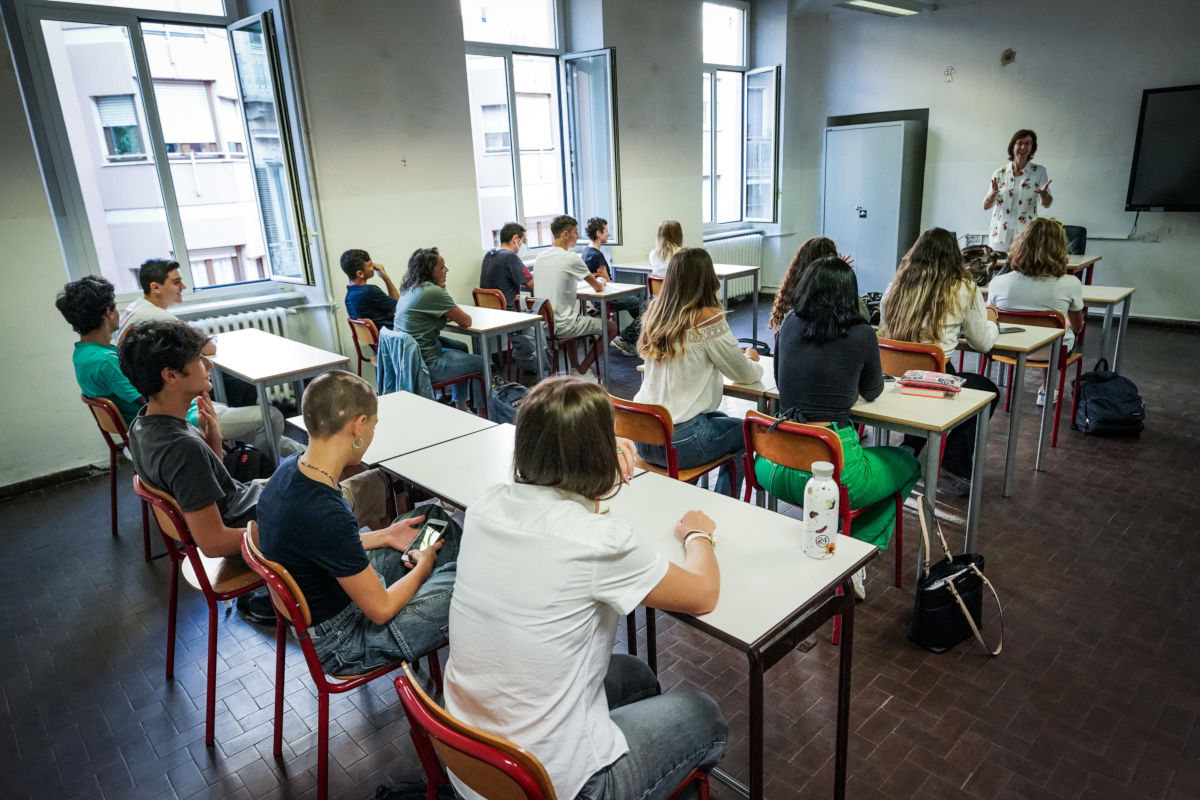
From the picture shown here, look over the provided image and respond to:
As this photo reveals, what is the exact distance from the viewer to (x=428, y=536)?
2023 mm

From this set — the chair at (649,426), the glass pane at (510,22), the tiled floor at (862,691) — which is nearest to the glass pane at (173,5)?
the glass pane at (510,22)

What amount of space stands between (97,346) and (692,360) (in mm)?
2663

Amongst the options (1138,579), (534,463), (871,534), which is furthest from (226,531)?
(1138,579)

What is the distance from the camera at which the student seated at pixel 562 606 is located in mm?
1240

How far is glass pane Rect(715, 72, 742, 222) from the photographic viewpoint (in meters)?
8.67

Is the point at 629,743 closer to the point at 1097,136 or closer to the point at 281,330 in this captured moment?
the point at 281,330

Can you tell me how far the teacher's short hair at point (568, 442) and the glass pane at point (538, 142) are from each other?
228 inches

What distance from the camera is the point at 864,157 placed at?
8.03 meters

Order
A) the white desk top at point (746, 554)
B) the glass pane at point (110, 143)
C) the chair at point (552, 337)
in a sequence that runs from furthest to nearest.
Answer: the chair at point (552, 337)
the glass pane at point (110, 143)
the white desk top at point (746, 554)

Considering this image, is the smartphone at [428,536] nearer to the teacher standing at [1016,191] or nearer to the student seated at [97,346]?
the student seated at [97,346]

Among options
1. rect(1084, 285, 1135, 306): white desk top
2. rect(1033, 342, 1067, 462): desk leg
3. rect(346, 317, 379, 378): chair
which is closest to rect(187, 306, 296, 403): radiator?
rect(346, 317, 379, 378): chair

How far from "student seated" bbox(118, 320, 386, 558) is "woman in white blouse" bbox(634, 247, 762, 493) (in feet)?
4.92

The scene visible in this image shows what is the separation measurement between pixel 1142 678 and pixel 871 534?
88 cm

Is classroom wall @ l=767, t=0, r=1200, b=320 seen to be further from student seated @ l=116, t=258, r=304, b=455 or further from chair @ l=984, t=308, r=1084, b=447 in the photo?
student seated @ l=116, t=258, r=304, b=455
